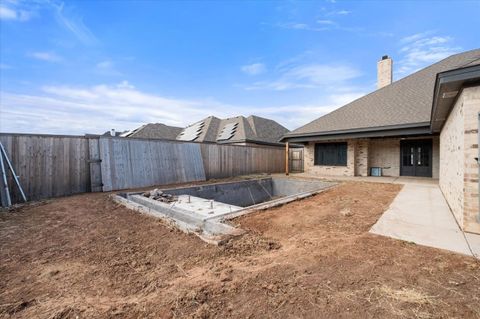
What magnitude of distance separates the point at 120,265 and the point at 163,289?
96 centimetres

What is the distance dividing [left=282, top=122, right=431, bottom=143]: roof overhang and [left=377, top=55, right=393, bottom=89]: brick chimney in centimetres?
635

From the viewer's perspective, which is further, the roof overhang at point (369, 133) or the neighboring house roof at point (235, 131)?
the neighboring house roof at point (235, 131)

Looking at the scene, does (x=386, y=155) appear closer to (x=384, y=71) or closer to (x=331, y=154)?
(x=331, y=154)

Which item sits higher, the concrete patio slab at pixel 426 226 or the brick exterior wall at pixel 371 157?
the brick exterior wall at pixel 371 157

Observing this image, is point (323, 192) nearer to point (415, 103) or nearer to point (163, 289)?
point (163, 289)

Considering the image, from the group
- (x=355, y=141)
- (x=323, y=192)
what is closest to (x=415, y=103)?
(x=355, y=141)

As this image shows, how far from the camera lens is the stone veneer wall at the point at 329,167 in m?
12.2

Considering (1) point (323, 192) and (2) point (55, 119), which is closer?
(1) point (323, 192)

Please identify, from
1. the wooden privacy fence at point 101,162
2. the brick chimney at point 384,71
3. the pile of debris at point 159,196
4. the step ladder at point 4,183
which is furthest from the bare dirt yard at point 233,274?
the brick chimney at point 384,71

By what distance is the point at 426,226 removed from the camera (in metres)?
3.72

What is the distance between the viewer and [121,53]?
418 inches

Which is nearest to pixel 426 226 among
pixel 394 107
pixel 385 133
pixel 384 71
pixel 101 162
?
pixel 385 133

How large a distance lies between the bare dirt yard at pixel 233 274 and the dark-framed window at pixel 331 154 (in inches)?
371

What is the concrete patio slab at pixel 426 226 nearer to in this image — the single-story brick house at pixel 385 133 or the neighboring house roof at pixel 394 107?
the single-story brick house at pixel 385 133
